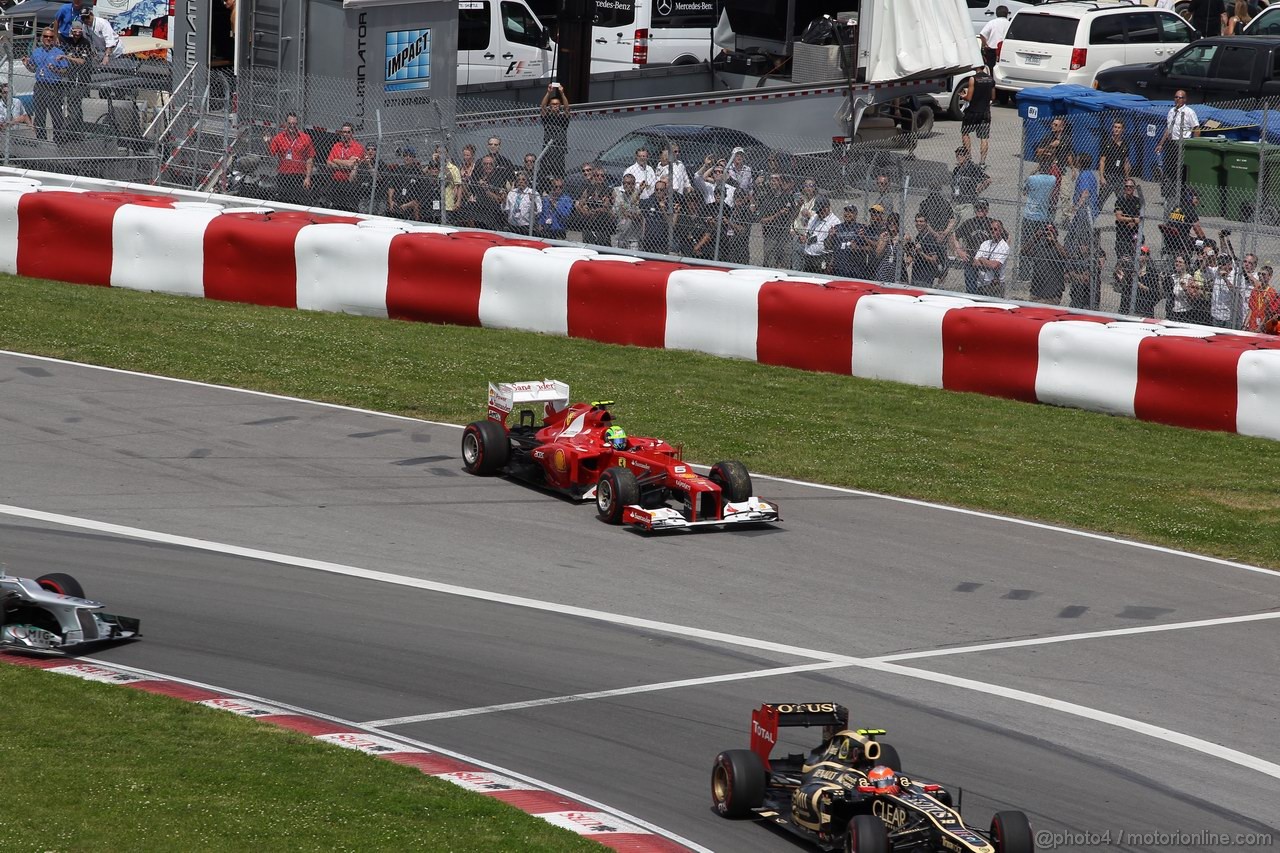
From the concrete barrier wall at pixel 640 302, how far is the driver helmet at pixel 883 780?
8948 mm

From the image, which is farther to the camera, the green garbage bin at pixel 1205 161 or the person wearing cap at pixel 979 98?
the person wearing cap at pixel 979 98

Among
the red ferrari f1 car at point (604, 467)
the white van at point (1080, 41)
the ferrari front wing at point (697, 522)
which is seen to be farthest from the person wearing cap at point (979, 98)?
the ferrari front wing at point (697, 522)

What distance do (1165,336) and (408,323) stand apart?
754cm

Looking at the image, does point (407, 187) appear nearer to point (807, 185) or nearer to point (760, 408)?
point (807, 185)

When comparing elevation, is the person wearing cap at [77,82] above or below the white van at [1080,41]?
below

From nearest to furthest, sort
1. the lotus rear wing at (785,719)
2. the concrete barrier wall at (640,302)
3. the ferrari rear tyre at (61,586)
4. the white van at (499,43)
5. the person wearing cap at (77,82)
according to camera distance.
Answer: the lotus rear wing at (785,719) < the ferrari rear tyre at (61,586) < the concrete barrier wall at (640,302) < the person wearing cap at (77,82) < the white van at (499,43)

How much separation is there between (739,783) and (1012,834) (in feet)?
3.89

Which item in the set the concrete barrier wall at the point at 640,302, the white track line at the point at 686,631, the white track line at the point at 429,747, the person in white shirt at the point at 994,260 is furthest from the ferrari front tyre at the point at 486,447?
the person in white shirt at the point at 994,260

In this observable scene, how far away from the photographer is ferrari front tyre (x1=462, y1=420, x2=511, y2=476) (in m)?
12.6

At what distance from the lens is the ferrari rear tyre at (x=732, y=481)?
1166 centimetres

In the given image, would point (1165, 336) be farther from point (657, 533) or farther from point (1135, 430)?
point (657, 533)

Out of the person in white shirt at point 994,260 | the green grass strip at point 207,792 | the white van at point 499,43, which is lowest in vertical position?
the green grass strip at point 207,792

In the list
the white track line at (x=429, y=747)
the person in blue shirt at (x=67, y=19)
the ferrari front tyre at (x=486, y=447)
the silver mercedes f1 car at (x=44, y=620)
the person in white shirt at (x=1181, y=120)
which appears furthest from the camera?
the person in blue shirt at (x=67, y=19)

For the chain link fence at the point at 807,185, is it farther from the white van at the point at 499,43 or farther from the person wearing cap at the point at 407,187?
the white van at the point at 499,43
